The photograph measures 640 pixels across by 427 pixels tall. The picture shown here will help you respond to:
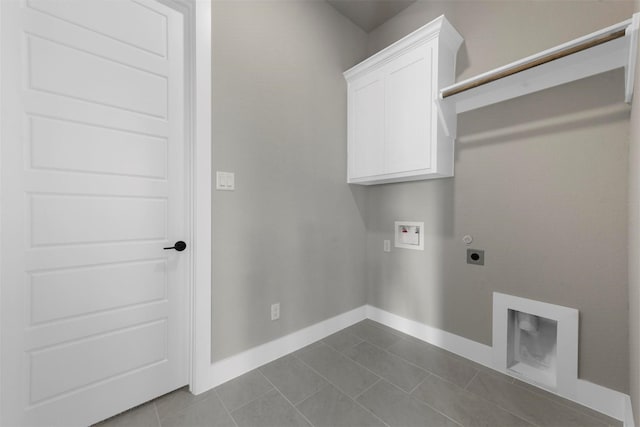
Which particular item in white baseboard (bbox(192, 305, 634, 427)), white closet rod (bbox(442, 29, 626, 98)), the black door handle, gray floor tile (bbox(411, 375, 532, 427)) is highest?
white closet rod (bbox(442, 29, 626, 98))

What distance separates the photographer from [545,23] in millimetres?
1551

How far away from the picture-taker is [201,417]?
4.44ft

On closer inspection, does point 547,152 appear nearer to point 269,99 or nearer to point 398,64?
point 398,64

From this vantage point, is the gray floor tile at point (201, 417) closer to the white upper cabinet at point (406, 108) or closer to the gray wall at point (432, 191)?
the gray wall at point (432, 191)

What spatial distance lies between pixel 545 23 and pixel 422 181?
120 cm

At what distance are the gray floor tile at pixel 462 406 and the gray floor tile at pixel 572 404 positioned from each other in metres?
0.33

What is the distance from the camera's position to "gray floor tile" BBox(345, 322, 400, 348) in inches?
83.6

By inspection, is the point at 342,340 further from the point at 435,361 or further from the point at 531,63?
the point at 531,63

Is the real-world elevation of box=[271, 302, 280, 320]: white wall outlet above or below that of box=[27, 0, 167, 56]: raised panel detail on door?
below

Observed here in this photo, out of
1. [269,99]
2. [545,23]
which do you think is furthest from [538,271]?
[269,99]

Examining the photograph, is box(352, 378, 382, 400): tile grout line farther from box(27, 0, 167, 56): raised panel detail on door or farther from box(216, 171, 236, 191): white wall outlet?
box(27, 0, 167, 56): raised panel detail on door

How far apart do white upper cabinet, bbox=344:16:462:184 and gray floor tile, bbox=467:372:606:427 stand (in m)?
1.41

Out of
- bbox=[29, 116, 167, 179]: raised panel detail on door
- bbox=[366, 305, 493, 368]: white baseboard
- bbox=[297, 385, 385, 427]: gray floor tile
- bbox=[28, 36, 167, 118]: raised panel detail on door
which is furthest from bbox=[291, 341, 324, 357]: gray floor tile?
bbox=[28, 36, 167, 118]: raised panel detail on door

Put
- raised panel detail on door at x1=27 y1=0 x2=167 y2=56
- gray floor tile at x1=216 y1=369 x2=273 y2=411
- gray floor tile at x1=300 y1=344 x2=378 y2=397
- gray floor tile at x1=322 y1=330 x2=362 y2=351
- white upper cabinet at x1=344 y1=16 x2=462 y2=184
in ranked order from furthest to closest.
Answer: gray floor tile at x1=322 y1=330 x2=362 y2=351 < white upper cabinet at x1=344 y1=16 x2=462 y2=184 < gray floor tile at x1=300 y1=344 x2=378 y2=397 < gray floor tile at x1=216 y1=369 x2=273 y2=411 < raised panel detail on door at x1=27 y1=0 x2=167 y2=56
